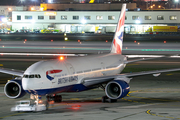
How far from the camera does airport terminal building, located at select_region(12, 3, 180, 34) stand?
474 ft

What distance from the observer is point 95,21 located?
14762cm

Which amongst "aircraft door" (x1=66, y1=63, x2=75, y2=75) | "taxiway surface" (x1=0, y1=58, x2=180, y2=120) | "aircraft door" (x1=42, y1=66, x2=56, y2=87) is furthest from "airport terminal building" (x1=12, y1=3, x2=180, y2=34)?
"aircraft door" (x1=42, y1=66, x2=56, y2=87)

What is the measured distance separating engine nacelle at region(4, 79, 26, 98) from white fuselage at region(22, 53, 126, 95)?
257 centimetres

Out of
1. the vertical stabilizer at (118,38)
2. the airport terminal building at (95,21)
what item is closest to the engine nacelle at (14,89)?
the vertical stabilizer at (118,38)

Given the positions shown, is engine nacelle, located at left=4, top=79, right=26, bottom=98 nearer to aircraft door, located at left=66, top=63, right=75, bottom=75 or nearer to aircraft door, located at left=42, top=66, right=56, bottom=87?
aircraft door, located at left=42, top=66, right=56, bottom=87

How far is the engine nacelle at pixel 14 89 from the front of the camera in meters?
26.0

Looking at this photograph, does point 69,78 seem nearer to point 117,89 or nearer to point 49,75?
point 49,75

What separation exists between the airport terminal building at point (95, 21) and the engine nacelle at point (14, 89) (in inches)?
4696

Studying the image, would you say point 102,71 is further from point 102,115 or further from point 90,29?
point 90,29

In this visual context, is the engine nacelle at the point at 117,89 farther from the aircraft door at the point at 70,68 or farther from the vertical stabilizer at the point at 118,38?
the vertical stabilizer at the point at 118,38

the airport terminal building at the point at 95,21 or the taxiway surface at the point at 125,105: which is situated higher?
the airport terminal building at the point at 95,21

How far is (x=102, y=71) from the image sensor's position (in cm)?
3109

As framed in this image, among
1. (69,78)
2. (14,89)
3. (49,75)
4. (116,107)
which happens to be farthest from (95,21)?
(49,75)

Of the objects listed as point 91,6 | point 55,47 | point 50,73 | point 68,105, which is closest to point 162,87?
point 68,105
